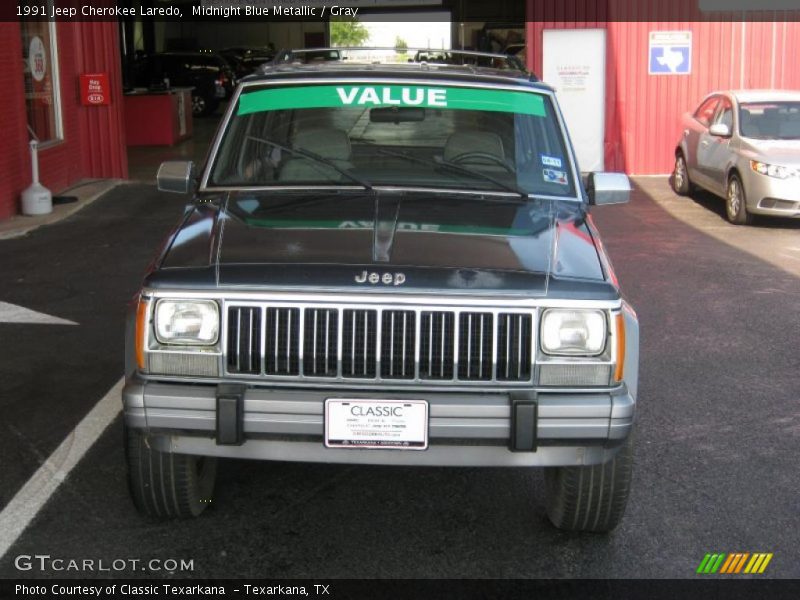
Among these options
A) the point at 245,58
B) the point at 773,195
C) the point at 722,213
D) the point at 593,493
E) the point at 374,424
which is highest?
the point at 245,58

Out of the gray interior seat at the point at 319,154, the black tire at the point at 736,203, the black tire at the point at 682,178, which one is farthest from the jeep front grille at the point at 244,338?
the black tire at the point at 682,178

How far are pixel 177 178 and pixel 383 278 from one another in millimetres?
1851

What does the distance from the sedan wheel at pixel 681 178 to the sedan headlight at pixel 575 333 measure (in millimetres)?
11706

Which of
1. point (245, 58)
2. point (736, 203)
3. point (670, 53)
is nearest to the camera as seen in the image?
point (736, 203)

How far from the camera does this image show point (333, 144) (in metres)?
5.36

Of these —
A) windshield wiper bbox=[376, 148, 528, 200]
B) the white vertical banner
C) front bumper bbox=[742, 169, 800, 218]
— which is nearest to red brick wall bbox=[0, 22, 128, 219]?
Answer: the white vertical banner

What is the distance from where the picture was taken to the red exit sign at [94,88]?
51.7ft

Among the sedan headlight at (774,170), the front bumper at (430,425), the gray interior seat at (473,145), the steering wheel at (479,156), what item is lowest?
the front bumper at (430,425)

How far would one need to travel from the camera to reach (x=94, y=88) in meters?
15.8

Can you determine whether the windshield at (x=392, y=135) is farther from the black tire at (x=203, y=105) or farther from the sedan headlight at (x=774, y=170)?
the black tire at (x=203, y=105)

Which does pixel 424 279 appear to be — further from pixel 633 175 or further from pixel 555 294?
pixel 633 175

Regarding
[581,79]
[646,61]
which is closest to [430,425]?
[581,79]

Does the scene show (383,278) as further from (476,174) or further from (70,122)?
(70,122)

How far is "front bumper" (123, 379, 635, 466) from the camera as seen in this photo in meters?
3.82
